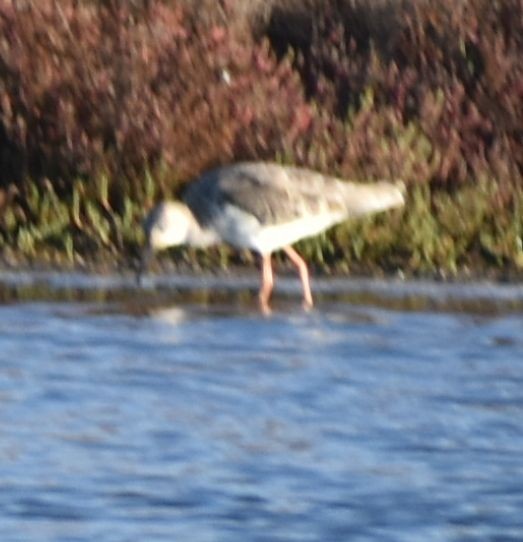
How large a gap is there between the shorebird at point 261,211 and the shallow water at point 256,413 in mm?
292

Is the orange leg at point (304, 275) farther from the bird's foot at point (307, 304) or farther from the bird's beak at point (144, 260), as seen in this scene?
the bird's beak at point (144, 260)

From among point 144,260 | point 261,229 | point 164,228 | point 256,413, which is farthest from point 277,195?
point 256,413

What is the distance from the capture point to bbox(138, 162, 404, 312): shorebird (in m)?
14.6

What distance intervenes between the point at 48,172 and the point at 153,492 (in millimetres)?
6628

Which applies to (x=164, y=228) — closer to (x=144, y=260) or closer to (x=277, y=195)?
(x=144, y=260)

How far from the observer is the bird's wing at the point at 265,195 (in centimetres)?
1463

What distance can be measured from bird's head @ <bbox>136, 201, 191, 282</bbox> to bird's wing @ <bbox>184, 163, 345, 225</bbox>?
0.50 ft

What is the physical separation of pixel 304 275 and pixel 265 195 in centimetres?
57

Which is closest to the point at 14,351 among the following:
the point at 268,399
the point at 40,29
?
the point at 268,399

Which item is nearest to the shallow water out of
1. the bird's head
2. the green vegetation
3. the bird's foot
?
the bird's foot

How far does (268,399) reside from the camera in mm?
11508

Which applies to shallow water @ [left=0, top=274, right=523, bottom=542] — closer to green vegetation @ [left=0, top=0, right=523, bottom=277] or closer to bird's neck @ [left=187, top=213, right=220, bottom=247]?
bird's neck @ [left=187, top=213, right=220, bottom=247]

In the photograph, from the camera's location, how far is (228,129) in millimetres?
15961

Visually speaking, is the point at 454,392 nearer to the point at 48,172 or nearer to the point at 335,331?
the point at 335,331
